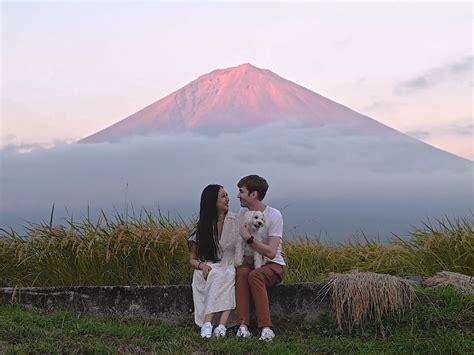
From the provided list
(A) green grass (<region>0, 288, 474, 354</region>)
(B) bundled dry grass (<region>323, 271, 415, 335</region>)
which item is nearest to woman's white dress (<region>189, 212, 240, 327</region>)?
(A) green grass (<region>0, 288, 474, 354</region>)

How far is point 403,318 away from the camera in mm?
6746

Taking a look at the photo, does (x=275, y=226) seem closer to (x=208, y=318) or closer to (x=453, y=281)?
(x=208, y=318)

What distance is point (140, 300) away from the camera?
7.46 m

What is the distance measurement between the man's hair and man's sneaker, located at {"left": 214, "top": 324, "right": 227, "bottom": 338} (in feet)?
4.05

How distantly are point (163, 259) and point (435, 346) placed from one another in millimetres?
3266

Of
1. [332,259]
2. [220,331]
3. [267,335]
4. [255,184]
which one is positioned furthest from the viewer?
[332,259]

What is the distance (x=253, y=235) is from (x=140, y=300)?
56.4 inches

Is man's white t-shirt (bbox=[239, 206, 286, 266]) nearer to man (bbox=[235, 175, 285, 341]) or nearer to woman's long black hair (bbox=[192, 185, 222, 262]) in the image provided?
man (bbox=[235, 175, 285, 341])

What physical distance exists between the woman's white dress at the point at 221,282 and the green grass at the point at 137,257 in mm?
1057

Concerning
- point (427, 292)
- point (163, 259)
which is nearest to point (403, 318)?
point (427, 292)

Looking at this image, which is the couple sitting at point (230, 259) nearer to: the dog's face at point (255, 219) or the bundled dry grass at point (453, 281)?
→ the dog's face at point (255, 219)

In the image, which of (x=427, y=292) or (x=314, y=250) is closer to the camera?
(x=427, y=292)

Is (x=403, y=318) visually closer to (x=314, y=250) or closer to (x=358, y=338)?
(x=358, y=338)

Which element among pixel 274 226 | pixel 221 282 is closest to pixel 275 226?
pixel 274 226
